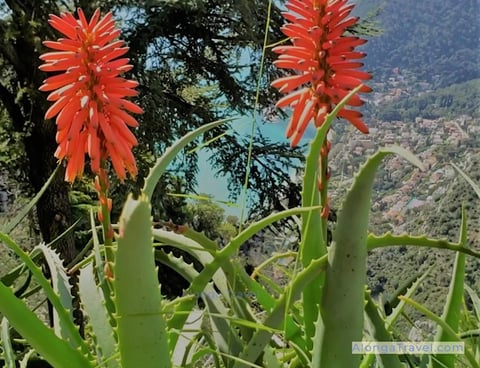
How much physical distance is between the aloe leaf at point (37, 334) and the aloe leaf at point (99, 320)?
0.03 meters

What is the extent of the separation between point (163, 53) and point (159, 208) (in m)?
1.68

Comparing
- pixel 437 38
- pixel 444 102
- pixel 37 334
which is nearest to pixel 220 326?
pixel 37 334

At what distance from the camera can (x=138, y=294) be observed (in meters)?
0.36

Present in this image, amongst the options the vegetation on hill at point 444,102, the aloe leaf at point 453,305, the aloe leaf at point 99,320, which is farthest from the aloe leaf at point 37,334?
the vegetation on hill at point 444,102

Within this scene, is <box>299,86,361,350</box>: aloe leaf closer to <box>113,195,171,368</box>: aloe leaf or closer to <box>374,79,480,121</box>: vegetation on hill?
<box>113,195,171,368</box>: aloe leaf

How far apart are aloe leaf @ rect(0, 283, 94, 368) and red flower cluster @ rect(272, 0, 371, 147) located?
0.73 feet

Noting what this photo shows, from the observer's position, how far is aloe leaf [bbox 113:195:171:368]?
1.13ft

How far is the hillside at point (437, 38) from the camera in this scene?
3.12 m

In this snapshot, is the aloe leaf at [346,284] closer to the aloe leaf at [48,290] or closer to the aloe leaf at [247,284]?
the aloe leaf at [247,284]

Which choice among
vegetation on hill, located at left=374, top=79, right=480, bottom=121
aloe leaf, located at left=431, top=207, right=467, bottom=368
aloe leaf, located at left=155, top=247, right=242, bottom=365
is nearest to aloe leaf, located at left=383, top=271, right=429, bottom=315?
aloe leaf, located at left=431, top=207, right=467, bottom=368

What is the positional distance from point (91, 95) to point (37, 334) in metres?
0.21

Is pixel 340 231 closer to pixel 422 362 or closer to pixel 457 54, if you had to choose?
pixel 422 362

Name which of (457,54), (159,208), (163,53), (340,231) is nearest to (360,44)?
(340,231)

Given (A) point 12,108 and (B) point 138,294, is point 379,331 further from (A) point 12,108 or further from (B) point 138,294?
(A) point 12,108
